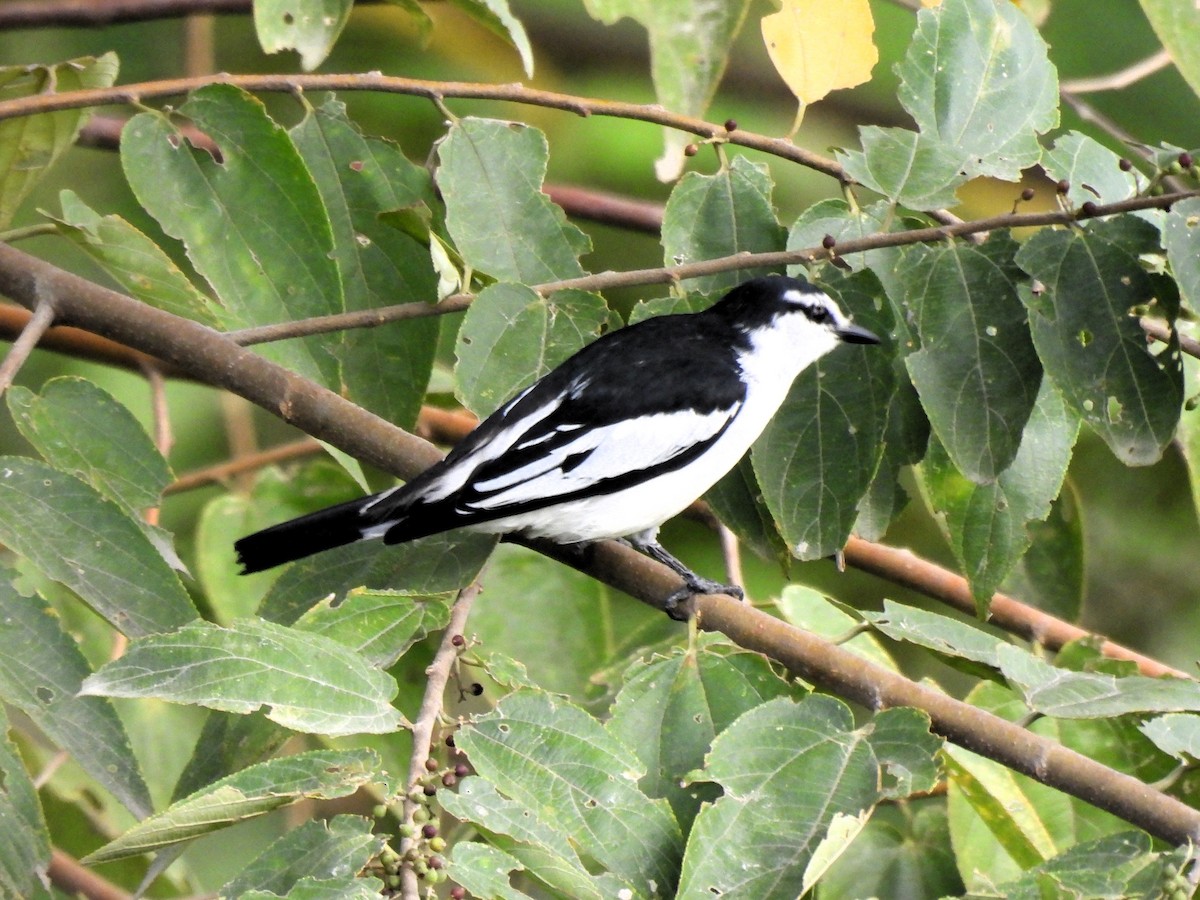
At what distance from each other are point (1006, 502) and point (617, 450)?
744mm

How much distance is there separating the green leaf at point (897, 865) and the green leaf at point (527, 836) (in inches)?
30.1

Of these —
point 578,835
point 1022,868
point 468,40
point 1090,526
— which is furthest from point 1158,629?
point 578,835

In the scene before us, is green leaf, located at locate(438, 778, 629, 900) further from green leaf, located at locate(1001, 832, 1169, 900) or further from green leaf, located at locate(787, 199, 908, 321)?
green leaf, located at locate(787, 199, 908, 321)

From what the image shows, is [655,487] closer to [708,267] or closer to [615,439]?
[615,439]

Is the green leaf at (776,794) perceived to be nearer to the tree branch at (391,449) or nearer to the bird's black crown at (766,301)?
the tree branch at (391,449)

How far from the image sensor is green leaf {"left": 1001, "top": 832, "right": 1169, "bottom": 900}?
1706 millimetres

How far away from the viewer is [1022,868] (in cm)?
225

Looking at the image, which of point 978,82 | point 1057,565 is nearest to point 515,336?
point 978,82

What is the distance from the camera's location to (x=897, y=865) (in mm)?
2354

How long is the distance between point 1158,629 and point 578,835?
12.0 feet

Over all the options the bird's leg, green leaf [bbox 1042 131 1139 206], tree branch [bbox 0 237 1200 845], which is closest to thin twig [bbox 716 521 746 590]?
the bird's leg

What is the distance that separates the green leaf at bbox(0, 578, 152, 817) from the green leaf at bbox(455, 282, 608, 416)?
790 millimetres

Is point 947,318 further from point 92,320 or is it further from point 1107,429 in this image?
point 92,320

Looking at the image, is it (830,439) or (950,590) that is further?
(950,590)
